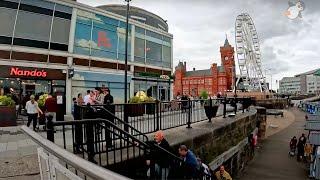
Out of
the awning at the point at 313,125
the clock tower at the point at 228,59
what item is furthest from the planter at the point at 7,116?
the clock tower at the point at 228,59

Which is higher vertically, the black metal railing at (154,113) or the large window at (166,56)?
the large window at (166,56)

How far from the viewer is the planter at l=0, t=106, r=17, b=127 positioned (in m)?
14.5

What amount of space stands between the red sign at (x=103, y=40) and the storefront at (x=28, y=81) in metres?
4.83

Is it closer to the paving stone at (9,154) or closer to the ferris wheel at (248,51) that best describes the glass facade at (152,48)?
the paving stone at (9,154)

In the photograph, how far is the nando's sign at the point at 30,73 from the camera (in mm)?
20141

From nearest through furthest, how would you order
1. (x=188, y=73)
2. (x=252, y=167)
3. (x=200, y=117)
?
(x=200, y=117), (x=252, y=167), (x=188, y=73)

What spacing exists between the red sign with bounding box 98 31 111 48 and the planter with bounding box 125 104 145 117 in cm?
1723

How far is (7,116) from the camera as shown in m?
14.7

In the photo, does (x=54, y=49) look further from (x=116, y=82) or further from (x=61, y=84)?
(x=116, y=82)

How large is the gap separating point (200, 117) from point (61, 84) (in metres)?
12.7

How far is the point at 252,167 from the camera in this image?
22047 millimetres

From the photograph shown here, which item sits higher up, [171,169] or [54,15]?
[54,15]

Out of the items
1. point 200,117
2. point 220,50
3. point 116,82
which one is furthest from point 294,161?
point 220,50

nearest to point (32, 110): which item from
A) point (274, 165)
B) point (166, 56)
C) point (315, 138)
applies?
point (315, 138)
